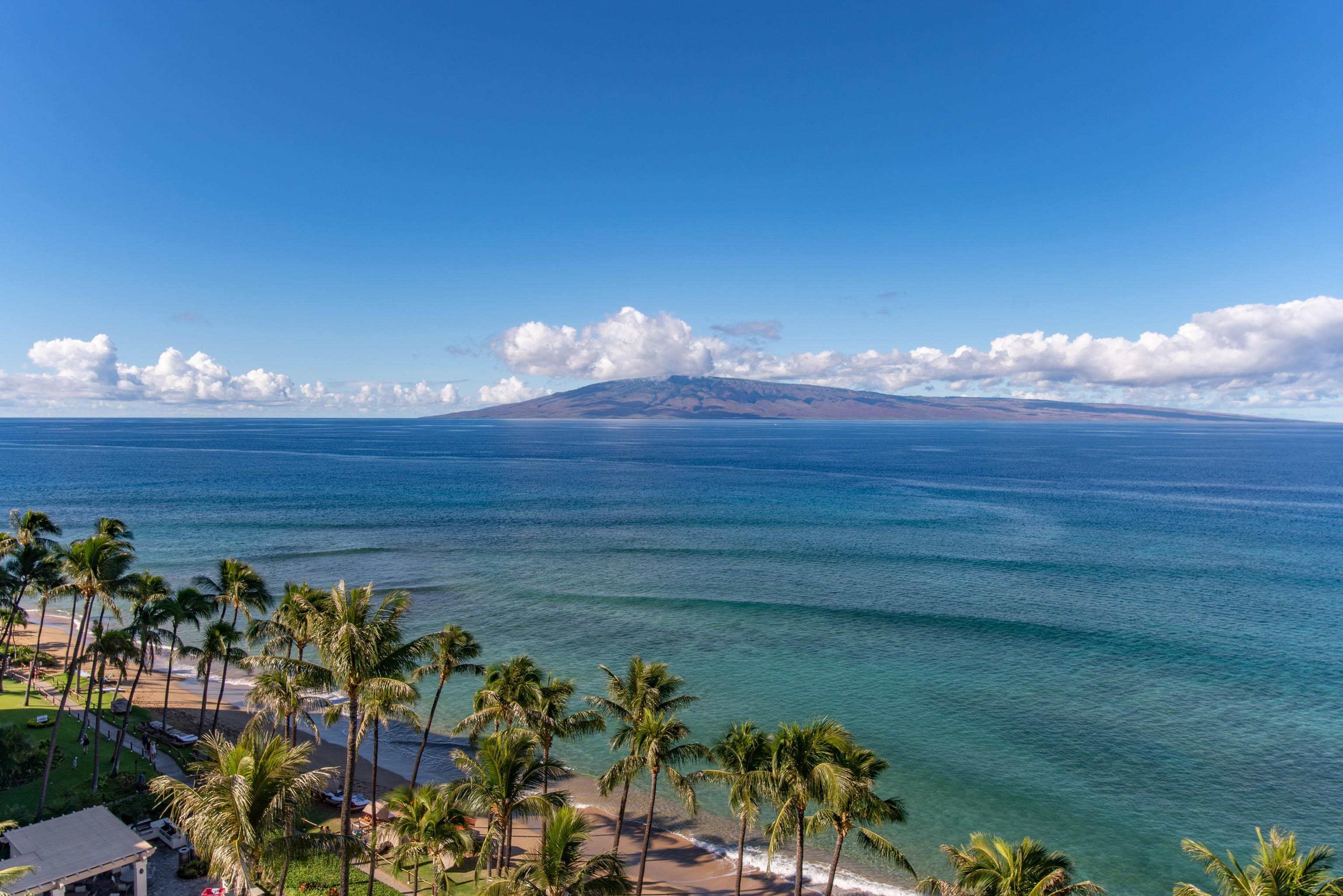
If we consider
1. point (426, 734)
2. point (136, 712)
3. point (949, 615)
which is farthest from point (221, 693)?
point (949, 615)

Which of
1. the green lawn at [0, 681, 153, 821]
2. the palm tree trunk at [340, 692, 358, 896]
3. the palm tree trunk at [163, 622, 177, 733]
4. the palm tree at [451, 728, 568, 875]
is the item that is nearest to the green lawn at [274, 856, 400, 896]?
the palm tree trunk at [340, 692, 358, 896]

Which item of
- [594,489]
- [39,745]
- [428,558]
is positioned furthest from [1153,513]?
[39,745]

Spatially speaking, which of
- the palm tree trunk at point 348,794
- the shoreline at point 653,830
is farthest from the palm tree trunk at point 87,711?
the palm tree trunk at point 348,794

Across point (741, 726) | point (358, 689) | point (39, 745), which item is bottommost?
point (39, 745)

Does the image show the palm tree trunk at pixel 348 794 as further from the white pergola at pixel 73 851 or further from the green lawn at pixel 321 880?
the white pergola at pixel 73 851

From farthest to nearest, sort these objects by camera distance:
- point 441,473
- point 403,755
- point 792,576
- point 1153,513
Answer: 1. point 441,473
2. point 1153,513
3. point 792,576
4. point 403,755

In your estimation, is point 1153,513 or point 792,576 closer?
point 792,576

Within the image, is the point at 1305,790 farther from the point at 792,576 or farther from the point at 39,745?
the point at 39,745

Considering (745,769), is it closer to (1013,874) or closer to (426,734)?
(1013,874)
